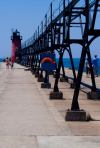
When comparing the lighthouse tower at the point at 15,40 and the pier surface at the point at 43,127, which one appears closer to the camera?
the pier surface at the point at 43,127

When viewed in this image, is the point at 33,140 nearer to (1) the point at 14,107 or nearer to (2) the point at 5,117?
(2) the point at 5,117

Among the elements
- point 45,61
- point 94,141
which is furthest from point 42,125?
point 45,61

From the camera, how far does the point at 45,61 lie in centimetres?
2420

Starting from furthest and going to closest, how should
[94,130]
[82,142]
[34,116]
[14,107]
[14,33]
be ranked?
1. [14,33]
2. [14,107]
3. [34,116]
4. [94,130]
5. [82,142]

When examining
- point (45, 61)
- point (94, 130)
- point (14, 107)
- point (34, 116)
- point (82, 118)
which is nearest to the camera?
point (94, 130)

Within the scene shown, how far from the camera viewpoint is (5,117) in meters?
14.5

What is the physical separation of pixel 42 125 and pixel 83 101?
7.05 meters

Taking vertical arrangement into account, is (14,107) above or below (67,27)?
below

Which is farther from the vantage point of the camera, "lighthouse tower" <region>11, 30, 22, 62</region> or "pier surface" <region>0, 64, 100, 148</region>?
"lighthouse tower" <region>11, 30, 22, 62</region>

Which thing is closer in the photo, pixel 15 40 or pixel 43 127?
pixel 43 127

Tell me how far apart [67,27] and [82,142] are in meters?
10.3

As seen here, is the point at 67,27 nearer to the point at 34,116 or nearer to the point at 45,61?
the point at 45,61

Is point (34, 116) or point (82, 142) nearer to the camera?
point (82, 142)

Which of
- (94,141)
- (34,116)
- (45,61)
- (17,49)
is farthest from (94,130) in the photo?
(17,49)
